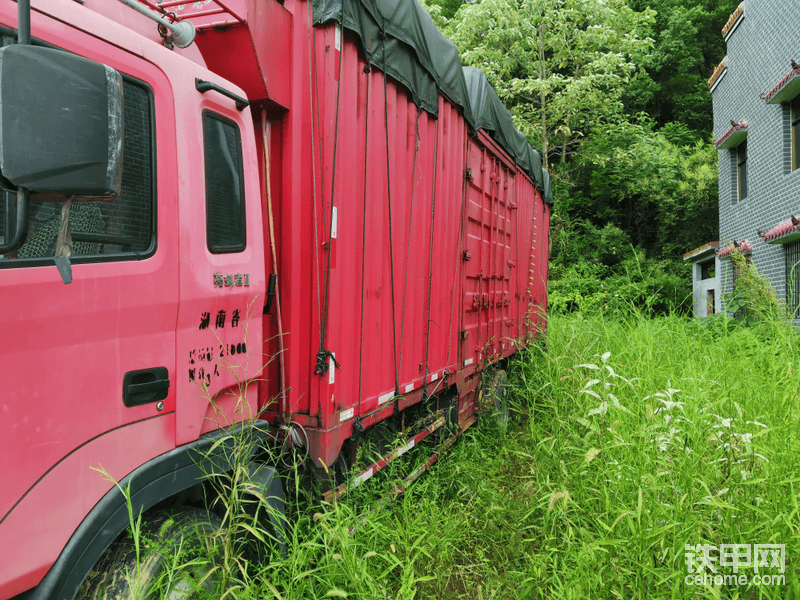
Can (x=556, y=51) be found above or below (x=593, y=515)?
above

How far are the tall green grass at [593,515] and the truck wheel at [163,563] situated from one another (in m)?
0.31

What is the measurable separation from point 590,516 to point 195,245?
2.60 metres

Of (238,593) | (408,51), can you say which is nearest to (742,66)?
(408,51)

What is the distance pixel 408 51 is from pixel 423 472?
9.94 feet

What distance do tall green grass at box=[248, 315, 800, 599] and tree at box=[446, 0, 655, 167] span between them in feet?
55.0

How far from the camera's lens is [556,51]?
20000 mm

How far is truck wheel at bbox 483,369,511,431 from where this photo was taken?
589 cm

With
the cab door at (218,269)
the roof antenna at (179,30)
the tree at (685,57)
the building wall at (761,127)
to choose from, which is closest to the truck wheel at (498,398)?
the cab door at (218,269)

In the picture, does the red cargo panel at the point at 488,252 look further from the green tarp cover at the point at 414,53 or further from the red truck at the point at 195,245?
the red truck at the point at 195,245

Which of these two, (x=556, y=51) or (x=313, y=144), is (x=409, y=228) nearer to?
(x=313, y=144)

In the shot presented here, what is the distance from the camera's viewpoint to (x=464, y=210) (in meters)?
4.87

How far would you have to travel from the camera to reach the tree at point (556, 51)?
61.5 feet

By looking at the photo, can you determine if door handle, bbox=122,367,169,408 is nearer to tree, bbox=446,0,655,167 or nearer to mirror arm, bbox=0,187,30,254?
mirror arm, bbox=0,187,30,254

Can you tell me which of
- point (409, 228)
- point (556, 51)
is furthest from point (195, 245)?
point (556, 51)
